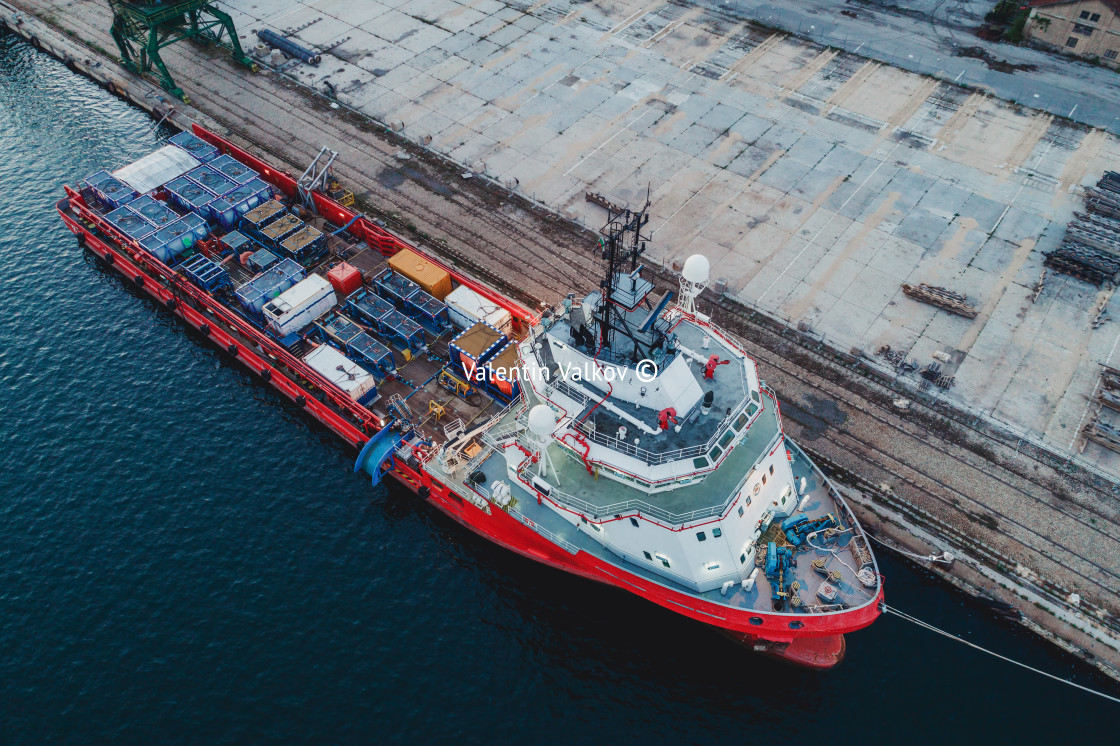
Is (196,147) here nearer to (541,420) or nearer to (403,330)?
(403,330)

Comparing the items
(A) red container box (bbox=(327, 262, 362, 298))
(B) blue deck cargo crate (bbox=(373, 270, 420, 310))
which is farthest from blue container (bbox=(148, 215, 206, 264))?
(B) blue deck cargo crate (bbox=(373, 270, 420, 310))

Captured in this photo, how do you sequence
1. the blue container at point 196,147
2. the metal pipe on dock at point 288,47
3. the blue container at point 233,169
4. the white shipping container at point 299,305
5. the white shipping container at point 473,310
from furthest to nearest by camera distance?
the metal pipe on dock at point 288,47
the blue container at point 196,147
the blue container at point 233,169
the white shipping container at point 299,305
the white shipping container at point 473,310

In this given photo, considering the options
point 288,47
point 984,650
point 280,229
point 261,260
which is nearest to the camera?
point 984,650

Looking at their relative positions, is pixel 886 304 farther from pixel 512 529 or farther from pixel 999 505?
pixel 512 529

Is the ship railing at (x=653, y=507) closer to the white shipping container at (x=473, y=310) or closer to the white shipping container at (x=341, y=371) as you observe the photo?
the white shipping container at (x=473, y=310)

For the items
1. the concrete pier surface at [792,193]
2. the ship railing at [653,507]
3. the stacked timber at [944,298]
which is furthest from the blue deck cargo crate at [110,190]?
the stacked timber at [944,298]

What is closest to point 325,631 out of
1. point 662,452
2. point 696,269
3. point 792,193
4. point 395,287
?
point 662,452

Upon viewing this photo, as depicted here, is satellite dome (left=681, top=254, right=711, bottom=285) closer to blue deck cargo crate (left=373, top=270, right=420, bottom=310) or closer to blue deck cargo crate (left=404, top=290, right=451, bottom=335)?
blue deck cargo crate (left=404, top=290, right=451, bottom=335)
